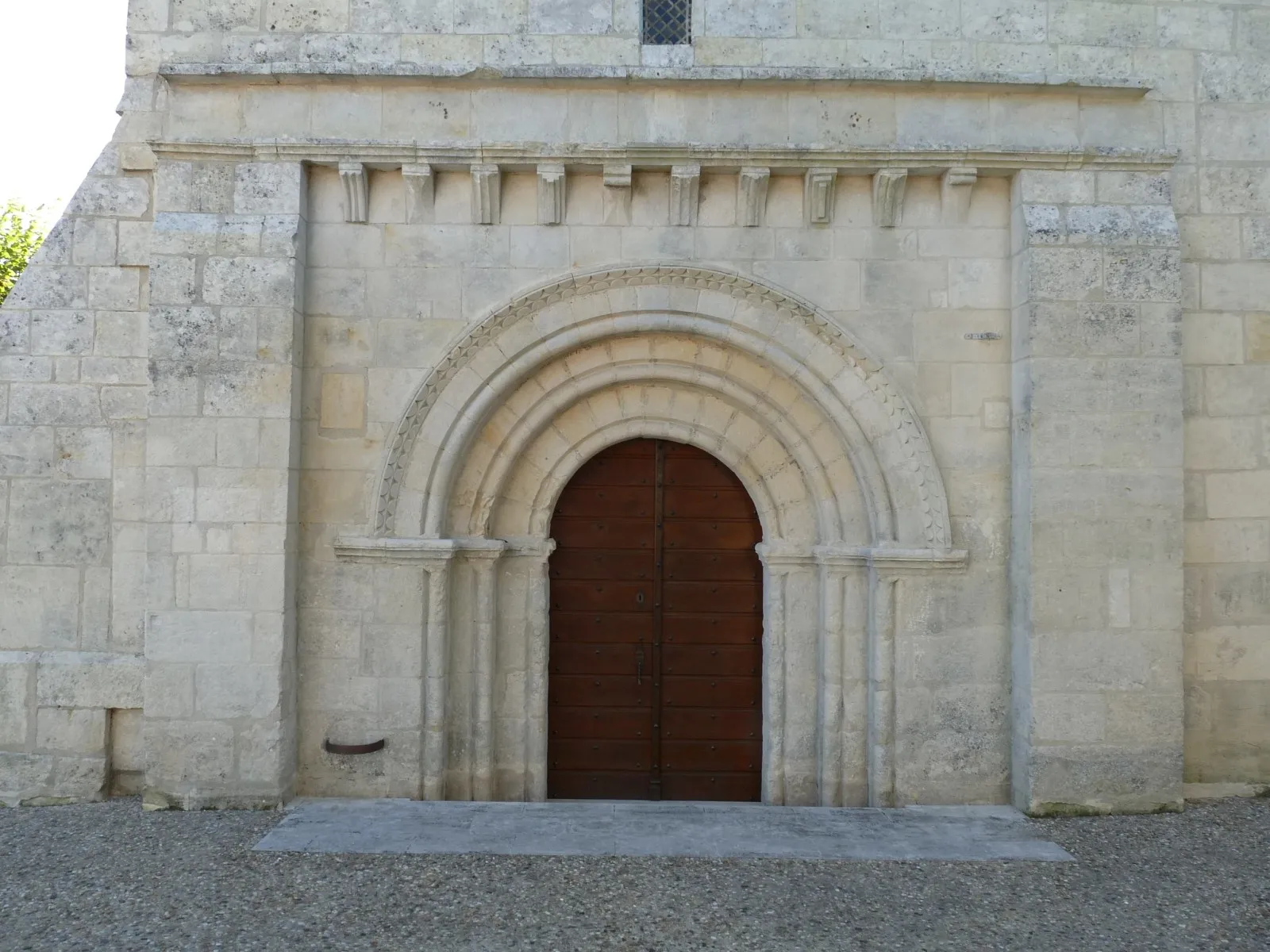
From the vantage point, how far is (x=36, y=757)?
4738 millimetres

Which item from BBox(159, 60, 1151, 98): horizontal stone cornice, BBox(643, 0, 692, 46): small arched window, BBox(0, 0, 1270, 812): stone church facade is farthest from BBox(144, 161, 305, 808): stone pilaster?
BBox(643, 0, 692, 46): small arched window

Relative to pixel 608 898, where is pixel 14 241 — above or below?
above

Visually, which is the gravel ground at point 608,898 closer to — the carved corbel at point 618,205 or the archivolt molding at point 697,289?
the archivolt molding at point 697,289

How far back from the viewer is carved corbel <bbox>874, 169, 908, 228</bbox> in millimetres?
4664

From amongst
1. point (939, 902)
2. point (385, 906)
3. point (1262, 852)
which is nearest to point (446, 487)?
point (385, 906)

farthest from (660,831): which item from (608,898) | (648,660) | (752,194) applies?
(752,194)

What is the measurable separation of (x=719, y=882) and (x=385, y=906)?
1.39 m

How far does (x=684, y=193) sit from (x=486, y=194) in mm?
1047

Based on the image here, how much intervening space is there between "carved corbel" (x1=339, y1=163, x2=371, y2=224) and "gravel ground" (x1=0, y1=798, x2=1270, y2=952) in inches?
124

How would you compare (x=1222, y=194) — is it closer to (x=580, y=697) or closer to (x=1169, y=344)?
(x=1169, y=344)

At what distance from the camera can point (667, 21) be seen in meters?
4.88

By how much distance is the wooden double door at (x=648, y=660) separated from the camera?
17.1 ft

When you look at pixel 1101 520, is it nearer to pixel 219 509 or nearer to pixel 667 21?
pixel 667 21

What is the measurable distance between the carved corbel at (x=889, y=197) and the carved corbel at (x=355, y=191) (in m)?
2.69
